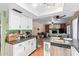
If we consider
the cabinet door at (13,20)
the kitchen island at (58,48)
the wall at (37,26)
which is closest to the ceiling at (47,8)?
the cabinet door at (13,20)

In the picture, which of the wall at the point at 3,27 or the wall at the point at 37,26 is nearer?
the wall at the point at 3,27

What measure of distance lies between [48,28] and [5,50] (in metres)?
4.31

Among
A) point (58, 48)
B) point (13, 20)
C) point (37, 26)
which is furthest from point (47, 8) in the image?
point (37, 26)

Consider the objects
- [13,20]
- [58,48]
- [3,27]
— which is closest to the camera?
[58,48]

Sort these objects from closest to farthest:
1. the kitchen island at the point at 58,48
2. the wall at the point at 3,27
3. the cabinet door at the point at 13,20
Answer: the kitchen island at the point at 58,48
the wall at the point at 3,27
the cabinet door at the point at 13,20

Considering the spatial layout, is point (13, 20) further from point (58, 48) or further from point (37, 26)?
point (37, 26)

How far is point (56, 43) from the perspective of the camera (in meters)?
2.52

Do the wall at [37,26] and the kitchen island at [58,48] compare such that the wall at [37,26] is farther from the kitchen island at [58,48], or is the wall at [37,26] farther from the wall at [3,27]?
the kitchen island at [58,48]

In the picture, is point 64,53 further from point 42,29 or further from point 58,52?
point 42,29

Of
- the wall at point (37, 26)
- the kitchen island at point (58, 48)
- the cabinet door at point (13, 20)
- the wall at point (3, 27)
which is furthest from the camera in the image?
the wall at point (37, 26)

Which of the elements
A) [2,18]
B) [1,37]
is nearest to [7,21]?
[2,18]

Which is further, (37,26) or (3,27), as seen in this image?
(37,26)

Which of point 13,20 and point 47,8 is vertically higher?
point 47,8

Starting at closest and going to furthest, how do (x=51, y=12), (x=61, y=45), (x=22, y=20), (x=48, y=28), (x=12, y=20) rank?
(x=61, y=45)
(x=12, y=20)
(x=51, y=12)
(x=22, y=20)
(x=48, y=28)
